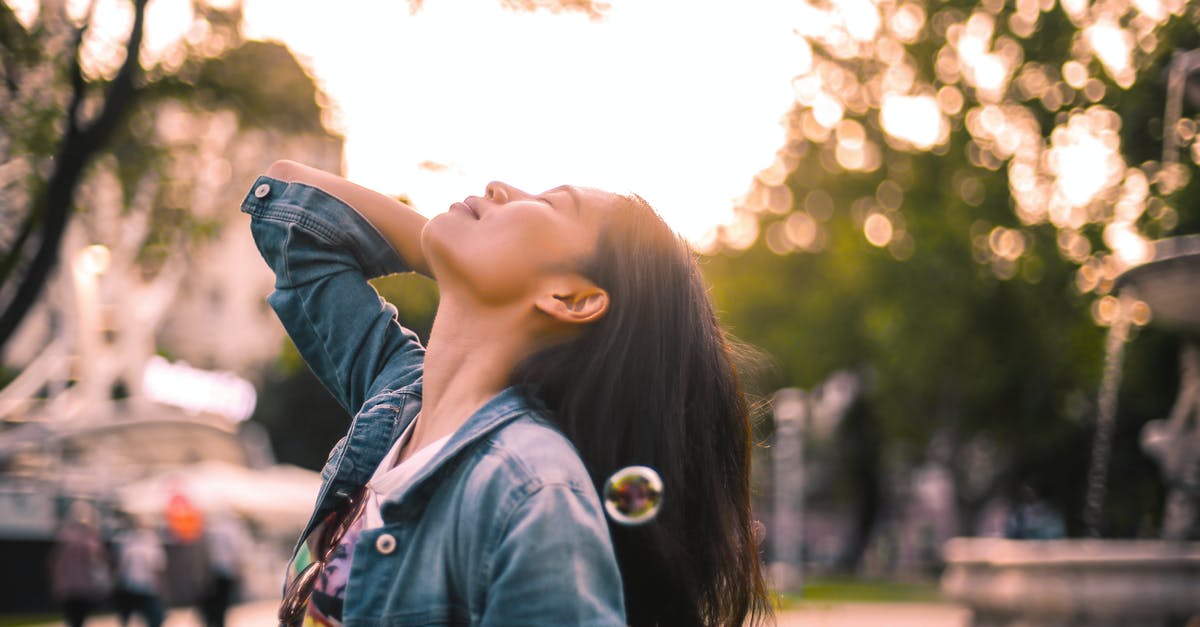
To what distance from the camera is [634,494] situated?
7.11ft

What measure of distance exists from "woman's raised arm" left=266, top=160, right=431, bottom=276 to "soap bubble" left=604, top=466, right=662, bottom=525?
0.75 metres

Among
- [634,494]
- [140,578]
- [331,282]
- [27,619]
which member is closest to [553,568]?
[634,494]

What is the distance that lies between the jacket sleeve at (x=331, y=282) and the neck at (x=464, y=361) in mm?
277

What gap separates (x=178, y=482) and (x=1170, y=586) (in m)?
11.4

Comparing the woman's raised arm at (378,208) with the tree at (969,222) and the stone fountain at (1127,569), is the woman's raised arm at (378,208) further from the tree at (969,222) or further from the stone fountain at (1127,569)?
the tree at (969,222)

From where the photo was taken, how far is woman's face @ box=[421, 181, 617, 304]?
2.25 metres

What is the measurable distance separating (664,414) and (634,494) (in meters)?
0.13

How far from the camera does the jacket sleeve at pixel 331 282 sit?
2604 mm

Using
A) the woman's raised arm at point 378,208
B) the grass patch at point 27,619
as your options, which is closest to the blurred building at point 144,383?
the grass patch at point 27,619

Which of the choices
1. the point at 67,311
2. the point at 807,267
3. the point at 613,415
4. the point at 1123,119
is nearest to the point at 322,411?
the point at 807,267

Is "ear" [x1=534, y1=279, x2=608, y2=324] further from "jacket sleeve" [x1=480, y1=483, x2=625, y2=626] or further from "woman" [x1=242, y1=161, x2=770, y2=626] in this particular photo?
"jacket sleeve" [x1=480, y1=483, x2=625, y2=626]

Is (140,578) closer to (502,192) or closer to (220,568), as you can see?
(220,568)

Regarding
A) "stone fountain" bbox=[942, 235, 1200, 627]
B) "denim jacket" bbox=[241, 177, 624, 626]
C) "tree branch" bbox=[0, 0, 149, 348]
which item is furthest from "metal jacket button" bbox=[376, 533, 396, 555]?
"stone fountain" bbox=[942, 235, 1200, 627]

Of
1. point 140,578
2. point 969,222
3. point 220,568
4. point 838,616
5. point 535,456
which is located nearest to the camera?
point 535,456
